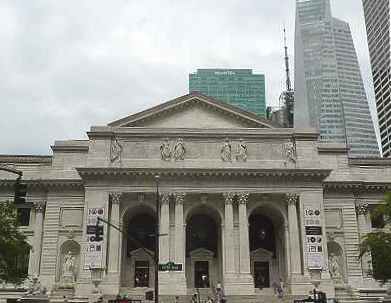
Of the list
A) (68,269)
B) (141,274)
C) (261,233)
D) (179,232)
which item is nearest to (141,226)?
(141,274)

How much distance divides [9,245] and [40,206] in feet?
53.2

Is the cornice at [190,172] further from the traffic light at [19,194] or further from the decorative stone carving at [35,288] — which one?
the traffic light at [19,194]

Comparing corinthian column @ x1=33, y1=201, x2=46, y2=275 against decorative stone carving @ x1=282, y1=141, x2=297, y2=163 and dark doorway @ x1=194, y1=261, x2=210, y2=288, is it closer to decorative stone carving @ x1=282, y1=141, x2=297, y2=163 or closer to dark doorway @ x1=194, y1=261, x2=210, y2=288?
dark doorway @ x1=194, y1=261, x2=210, y2=288

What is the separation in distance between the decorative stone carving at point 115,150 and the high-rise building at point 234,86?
331 feet

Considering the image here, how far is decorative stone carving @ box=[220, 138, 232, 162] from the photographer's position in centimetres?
5209

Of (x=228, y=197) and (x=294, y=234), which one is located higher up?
(x=228, y=197)

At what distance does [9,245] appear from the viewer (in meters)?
38.1

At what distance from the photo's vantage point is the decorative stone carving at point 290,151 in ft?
172

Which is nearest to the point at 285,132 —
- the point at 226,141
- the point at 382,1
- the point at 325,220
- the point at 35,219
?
the point at 226,141

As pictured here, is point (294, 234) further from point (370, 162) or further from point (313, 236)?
point (370, 162)

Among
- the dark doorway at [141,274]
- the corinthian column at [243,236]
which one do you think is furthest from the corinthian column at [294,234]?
the dark doorway at [141,274]

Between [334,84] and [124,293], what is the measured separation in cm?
11715

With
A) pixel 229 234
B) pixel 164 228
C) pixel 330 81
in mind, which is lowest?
pixel 229 234

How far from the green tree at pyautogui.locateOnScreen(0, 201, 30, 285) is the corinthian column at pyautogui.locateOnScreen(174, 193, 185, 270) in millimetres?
13979
